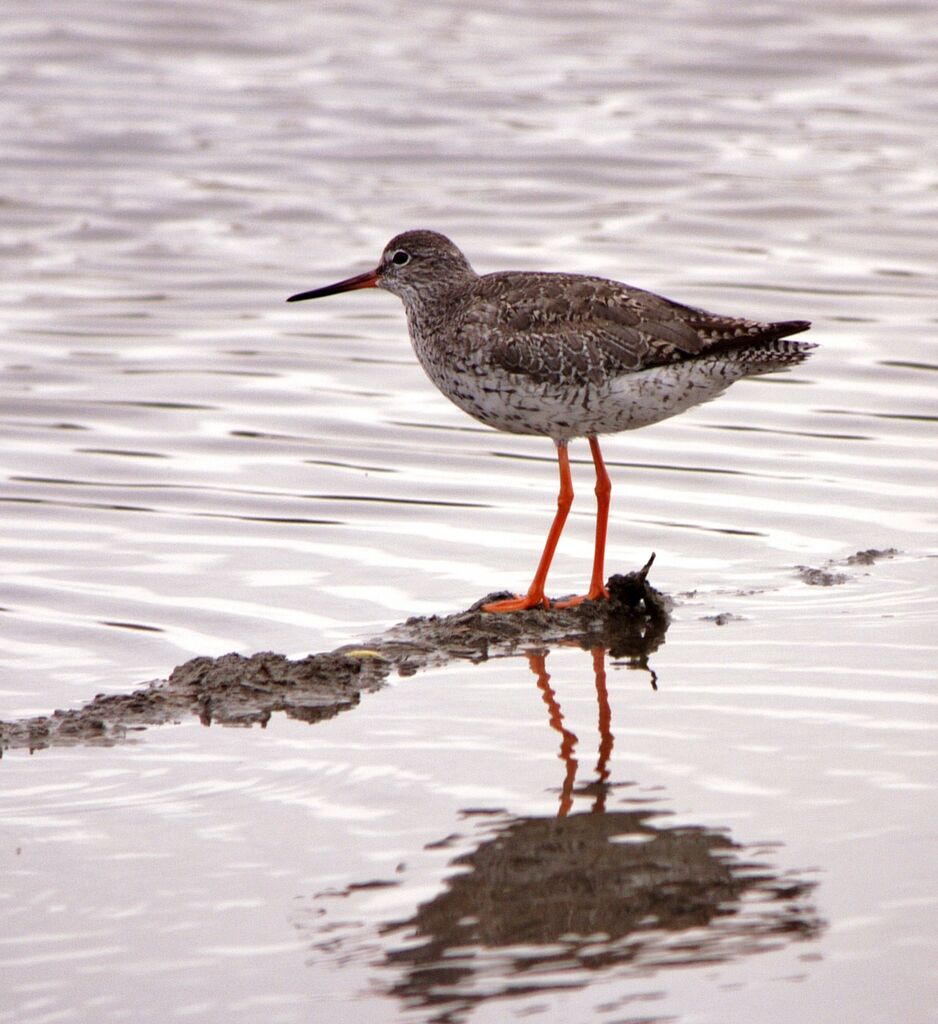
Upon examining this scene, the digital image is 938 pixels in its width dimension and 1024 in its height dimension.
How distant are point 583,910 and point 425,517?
485 cm

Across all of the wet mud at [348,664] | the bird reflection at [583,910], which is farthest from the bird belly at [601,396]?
the bird reflection at [583,910]

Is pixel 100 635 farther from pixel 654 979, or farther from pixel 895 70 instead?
pixel 895 70

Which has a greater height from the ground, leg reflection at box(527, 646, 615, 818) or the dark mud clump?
the dark mud clump

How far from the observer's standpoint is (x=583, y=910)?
514 centimetres

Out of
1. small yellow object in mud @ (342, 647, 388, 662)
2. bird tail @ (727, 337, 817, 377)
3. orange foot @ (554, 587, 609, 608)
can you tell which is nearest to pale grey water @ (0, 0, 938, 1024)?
small yellow object in mud @ (342, 647, 388, 662)

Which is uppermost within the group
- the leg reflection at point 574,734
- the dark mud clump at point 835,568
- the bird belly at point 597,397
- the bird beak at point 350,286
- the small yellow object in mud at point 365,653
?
the bird beak at point 350,286

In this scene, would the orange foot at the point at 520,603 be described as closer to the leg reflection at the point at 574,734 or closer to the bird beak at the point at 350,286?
the leg reflection at the point at 574,734

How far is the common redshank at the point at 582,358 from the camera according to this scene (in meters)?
8.24

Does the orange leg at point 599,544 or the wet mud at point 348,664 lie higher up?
the orange leg at point 599,544

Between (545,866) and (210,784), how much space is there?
1338 mm

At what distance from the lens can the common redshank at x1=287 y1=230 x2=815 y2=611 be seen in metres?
8.24

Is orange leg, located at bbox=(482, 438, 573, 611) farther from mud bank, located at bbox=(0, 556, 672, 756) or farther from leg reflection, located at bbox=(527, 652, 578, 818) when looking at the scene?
leg reflection, located at bbox=(527, 652, 578, 818)

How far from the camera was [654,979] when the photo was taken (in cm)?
473

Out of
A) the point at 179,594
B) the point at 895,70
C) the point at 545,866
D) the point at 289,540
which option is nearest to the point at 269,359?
the point at 289,540
